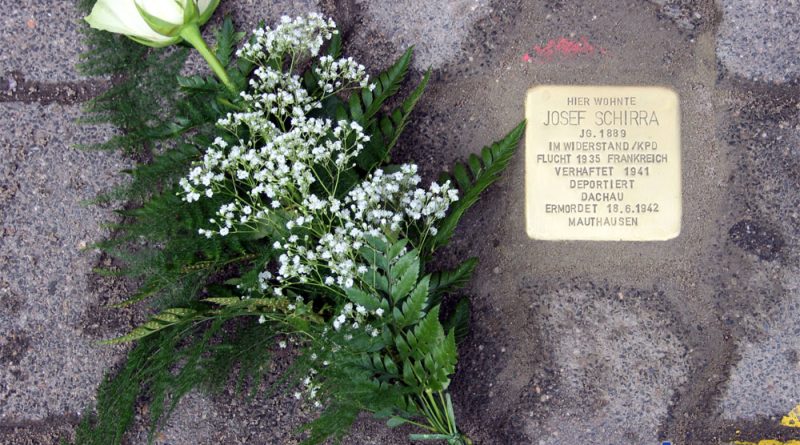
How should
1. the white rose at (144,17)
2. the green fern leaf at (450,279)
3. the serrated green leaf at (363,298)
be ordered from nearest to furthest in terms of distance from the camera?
the serrated green leaf at (363,298) < the white rose at (144,17) < the green fern leaf at (450,279)

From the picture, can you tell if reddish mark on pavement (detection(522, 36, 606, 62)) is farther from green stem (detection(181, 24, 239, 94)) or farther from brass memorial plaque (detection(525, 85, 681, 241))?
green stem (detection(181, 24, 239, 94))

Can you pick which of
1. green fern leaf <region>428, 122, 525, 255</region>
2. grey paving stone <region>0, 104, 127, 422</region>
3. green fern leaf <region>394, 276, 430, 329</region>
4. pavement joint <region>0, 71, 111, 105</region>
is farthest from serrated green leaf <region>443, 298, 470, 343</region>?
pavement joint <region>0, 71, 111, 105</region>

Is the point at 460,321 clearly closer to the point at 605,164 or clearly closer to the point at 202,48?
the point at 605,164

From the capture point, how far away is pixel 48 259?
80.4 inches

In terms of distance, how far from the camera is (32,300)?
2.04 m

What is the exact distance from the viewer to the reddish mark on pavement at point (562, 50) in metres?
2.01

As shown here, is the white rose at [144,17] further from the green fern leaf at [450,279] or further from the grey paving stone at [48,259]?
the green fern leaf at [450,279]

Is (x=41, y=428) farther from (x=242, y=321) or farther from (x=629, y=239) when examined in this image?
(x=629, y=239)

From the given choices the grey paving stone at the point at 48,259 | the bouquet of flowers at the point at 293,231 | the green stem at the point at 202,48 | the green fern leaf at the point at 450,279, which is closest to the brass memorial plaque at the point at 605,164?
the bouquet of flowers at the point at 293,231

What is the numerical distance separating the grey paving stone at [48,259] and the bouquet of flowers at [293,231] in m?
0.24

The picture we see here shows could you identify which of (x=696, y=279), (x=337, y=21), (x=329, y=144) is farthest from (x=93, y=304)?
(x=696, y=279)

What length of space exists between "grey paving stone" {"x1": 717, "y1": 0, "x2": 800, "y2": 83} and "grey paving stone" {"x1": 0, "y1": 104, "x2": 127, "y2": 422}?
2.00 metres

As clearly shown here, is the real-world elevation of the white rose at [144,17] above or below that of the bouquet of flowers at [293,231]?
above

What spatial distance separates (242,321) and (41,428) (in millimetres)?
776
